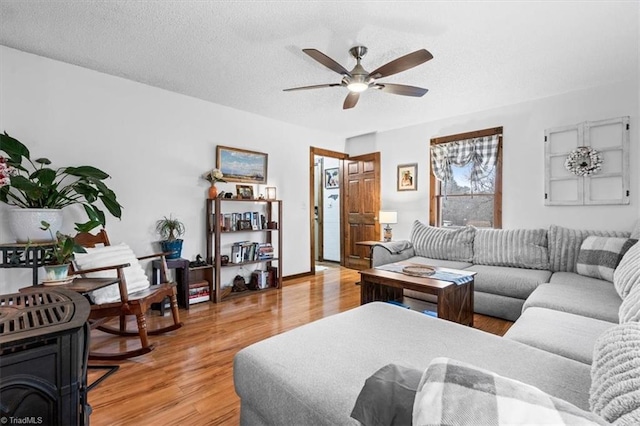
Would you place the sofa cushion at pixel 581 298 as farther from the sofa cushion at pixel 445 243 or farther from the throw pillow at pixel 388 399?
the throw pillow at pixel 388 399

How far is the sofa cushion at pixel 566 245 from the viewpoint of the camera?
3.12 metres

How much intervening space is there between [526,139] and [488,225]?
3.96ft

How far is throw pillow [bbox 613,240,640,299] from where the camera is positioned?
5.73 ft

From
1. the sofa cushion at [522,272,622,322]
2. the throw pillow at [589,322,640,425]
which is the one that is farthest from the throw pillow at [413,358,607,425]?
the sofa cushion at [522,272,622,322]

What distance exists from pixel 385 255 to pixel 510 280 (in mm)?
1446

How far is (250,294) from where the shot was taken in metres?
3.93

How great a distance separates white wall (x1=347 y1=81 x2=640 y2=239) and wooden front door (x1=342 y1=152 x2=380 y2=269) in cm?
34

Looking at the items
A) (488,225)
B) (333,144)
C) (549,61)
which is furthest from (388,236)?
(549,61)

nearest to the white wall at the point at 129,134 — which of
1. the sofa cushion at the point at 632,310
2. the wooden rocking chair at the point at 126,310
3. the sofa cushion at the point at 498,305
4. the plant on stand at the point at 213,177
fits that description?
the plant on stand at the point at 213,177

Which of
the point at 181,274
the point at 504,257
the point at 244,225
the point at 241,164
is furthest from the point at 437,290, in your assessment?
the point at 241,164

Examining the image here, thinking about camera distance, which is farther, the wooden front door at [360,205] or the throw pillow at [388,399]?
the wooden front door at [360,205]

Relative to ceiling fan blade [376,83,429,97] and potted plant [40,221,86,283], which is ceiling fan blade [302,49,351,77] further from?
potted plant [40,221,86,283]

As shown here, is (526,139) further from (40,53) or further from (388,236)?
(40,53)

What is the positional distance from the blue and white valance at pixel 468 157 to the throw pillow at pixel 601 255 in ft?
5.05
